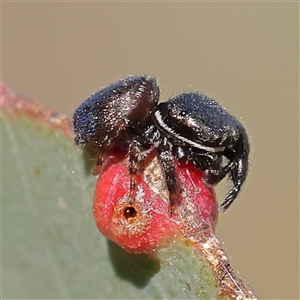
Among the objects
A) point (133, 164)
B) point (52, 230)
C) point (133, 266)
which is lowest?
point (52, 230)

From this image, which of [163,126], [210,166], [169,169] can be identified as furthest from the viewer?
[163,126]

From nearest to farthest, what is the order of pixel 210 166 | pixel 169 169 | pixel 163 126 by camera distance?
pixel 169 169 < pixel 210 166 < pixel 163 126

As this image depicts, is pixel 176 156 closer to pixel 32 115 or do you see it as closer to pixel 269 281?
pixel 32 115

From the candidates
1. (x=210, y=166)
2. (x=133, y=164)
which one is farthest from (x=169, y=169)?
(x=210, y=166)

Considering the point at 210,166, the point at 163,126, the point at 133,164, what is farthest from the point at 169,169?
the point at 163,126

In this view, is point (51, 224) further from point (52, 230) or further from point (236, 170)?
point (236, 170)

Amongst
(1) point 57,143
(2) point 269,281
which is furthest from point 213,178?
(2) point 269,281

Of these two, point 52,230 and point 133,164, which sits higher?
point 133,164

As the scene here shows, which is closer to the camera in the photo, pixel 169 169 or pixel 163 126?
pixel 169 169

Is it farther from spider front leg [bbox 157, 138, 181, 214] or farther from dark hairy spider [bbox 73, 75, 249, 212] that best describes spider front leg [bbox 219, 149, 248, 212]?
spider front leg [bbox 157, 138, 181, 214]
